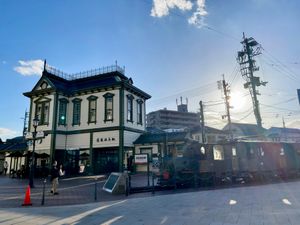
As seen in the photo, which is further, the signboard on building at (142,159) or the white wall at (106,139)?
the white wall at (106,139)

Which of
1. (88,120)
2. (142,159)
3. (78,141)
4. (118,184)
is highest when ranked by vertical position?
(88,120)

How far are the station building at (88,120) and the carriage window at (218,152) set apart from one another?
10.8 m

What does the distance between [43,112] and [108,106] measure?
25.8 ft

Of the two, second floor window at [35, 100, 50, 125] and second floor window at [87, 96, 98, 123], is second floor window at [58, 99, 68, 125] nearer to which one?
second floor window at [35, 100, 50, 125]

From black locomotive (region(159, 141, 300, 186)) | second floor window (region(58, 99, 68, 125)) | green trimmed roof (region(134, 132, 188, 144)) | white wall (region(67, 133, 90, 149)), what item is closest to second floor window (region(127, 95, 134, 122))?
green trimmed roof (region(134, 132, 188, 144))

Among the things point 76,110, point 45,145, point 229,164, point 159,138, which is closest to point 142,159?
point 229,164

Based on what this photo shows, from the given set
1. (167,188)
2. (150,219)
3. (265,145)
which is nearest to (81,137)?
(167,188)

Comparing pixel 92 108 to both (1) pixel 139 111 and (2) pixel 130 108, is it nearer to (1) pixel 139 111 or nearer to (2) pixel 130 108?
(2) pixel 130 108

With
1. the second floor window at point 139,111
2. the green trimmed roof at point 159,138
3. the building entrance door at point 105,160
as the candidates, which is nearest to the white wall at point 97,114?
the building entrance door at point 105,160

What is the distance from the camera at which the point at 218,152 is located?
53.3 ft

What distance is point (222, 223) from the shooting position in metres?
6.26

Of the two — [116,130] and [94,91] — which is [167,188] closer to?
[116,130]

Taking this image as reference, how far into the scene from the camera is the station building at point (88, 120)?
2481 cm

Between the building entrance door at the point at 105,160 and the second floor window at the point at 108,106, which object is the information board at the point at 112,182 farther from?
the second floor window at the point at 108,106
